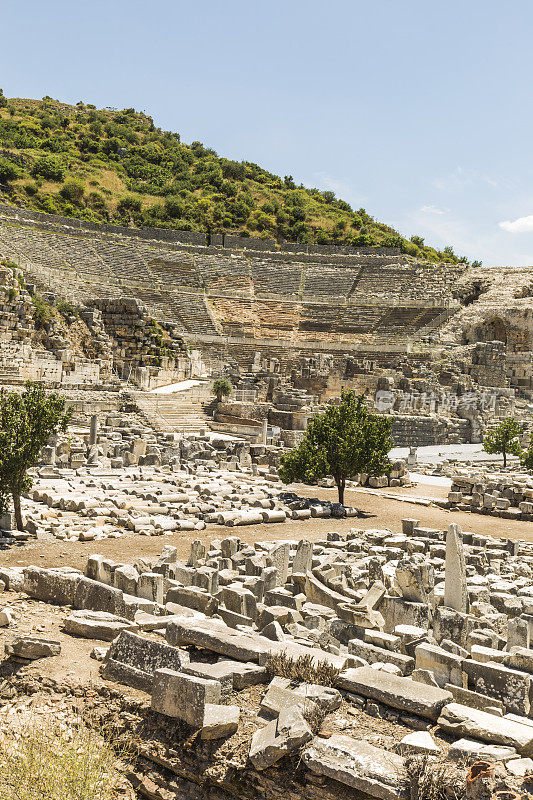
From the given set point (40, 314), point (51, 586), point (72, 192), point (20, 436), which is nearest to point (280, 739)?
point (51, 586)

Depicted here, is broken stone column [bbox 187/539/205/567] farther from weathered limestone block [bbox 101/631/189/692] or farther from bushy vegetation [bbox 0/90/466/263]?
bushy vegetation [bbox 0/90/466/263]

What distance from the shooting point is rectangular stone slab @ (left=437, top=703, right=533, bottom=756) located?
5246 millimetres

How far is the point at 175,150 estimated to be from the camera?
74.7m

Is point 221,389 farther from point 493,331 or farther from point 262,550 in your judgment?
point 262,550

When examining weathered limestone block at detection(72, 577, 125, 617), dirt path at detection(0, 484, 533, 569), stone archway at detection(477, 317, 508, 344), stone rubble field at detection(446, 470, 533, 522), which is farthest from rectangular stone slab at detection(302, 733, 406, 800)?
stone archway at detection(477, 317, 508, 344)

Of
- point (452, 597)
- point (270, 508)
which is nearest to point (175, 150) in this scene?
point (270, 508)

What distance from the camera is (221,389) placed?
33.6 m

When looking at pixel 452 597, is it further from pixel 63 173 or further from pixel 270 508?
pixel 63 173

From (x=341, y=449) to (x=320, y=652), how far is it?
484 inches

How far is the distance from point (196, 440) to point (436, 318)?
2148 cm

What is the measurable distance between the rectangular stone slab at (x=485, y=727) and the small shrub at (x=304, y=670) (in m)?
1.04

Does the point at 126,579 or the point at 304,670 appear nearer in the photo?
the point at 304,670

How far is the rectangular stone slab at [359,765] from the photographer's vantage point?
4.80 meters

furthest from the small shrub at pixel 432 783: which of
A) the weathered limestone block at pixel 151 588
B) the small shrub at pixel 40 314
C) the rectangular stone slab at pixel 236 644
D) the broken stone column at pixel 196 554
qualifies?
the small shrub at pixel 40 314
